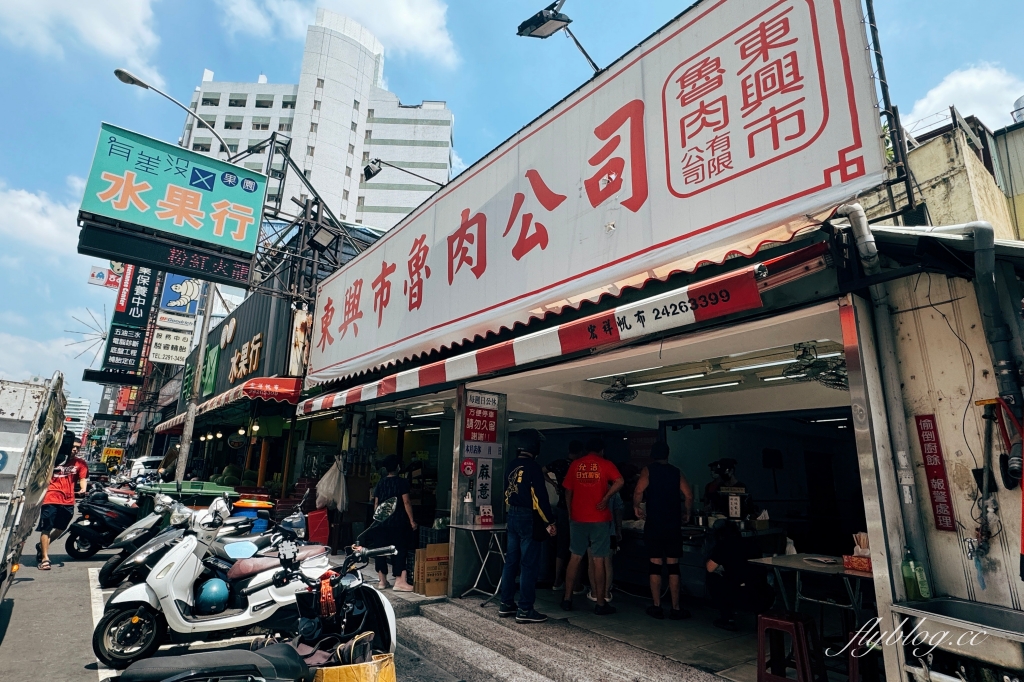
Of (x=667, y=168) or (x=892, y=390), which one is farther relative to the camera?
(x=667, y=168)

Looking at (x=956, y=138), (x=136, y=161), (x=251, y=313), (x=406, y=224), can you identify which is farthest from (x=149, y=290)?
(x=956, y=138)

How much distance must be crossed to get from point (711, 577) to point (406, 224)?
7.15m

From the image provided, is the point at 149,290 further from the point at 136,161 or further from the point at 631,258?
the point at 631,258

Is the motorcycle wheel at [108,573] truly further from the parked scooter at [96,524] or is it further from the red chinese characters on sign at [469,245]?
the red chinese characters on sign at [469,245]

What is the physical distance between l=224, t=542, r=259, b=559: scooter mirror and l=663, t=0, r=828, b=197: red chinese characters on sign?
17.3ft

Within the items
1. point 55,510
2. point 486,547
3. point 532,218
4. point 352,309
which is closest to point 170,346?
point 55,510

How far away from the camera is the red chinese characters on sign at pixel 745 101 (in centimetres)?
394

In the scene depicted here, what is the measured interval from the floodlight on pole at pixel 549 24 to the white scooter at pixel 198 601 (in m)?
6.61

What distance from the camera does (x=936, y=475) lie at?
3.38 m

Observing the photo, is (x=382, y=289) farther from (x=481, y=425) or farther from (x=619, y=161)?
(x=619, y=161)

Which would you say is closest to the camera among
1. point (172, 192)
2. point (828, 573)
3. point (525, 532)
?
point (828, 573)

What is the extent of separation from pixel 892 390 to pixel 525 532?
153 inches

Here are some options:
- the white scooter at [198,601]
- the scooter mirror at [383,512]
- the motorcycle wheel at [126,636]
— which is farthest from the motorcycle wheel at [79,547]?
the scooter mirror at [383,512]

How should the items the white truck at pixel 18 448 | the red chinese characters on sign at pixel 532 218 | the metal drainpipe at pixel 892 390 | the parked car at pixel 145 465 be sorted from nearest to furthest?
the metal drainpipe at pixel 892 390
the white truck at pixel 18 448
the red chinese characters on sign at pixel 532 218
the parked car at pixel 145 465
